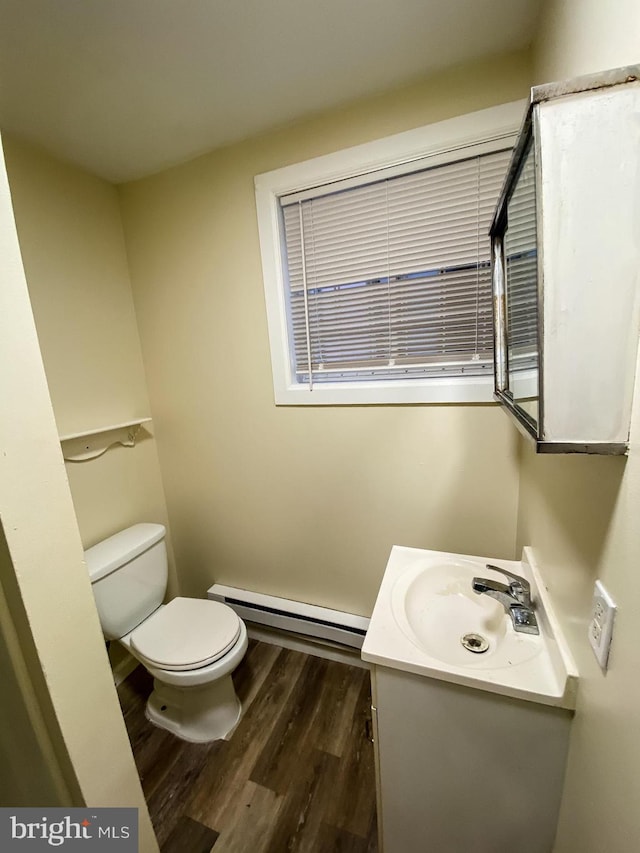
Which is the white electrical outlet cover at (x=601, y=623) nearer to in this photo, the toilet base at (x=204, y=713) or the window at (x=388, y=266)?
the window at (x=388, y=266)

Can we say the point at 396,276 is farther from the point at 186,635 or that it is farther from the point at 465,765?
the point at 186,635

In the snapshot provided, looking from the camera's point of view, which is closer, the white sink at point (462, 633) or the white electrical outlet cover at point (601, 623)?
the white electrical outlet cover at point (601, 623)

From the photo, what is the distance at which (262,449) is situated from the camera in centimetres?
167

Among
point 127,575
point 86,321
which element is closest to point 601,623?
point 127,575

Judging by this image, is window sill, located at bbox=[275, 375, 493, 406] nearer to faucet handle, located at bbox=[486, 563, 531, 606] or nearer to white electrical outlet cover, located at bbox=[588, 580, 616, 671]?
faucet handle, located at bbox=[486, 563, 531, 606]

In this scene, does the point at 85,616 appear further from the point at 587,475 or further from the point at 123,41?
the point at 123,41

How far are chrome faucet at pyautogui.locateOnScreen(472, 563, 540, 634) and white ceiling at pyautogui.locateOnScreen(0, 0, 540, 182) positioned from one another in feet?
5.33

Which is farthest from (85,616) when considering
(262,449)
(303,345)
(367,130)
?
(367,130)

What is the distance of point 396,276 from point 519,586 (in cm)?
117

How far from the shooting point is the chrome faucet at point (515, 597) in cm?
89

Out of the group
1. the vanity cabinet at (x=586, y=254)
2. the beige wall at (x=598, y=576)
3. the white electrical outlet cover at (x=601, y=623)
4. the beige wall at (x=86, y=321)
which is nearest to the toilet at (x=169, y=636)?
the beige wall at (x=86, y=321)

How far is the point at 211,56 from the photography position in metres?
1.04

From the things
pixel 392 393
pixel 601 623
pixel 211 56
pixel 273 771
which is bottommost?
pixel 273 771

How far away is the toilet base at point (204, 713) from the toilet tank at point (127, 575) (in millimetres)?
349
